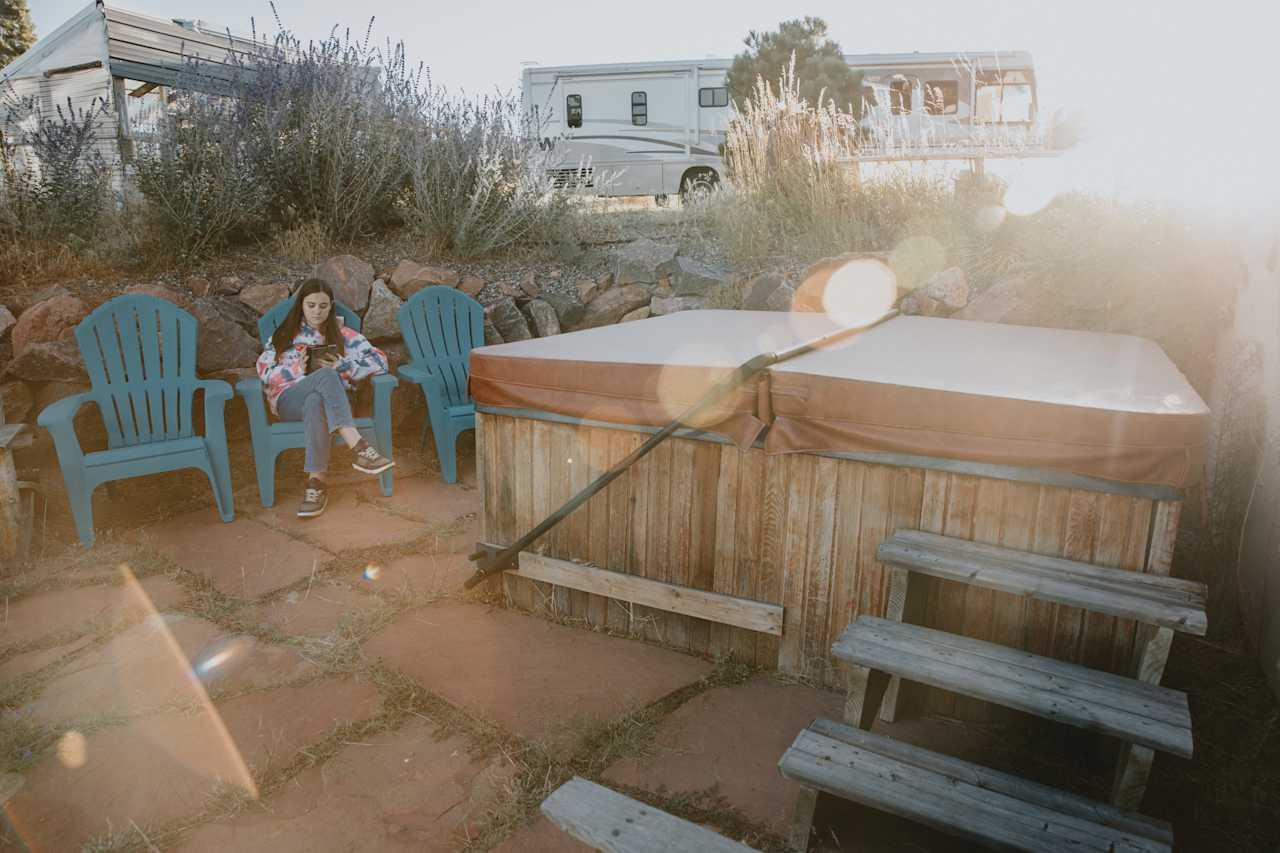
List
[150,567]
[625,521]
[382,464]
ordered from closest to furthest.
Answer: [625,521]
[150,567]
[382,464]

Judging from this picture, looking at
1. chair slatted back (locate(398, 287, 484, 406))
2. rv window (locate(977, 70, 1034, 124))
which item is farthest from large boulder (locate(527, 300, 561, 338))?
rv window (locate(977, 70, 1034, 124))

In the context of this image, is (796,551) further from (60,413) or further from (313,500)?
(60,413)

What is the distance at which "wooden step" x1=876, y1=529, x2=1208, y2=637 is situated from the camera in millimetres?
1502

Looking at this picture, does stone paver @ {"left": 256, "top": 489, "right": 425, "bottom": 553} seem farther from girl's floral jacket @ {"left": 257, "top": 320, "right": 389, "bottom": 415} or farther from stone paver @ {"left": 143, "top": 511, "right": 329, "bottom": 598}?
girl's floral jacket @ {"left": 257, "top": 320, "right": 389, "bottom": 415}

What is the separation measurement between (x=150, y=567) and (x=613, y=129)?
936 cm

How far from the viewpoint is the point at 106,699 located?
6.68 feet

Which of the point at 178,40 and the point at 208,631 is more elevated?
the point at 178,40

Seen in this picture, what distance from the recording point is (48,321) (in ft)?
11.5

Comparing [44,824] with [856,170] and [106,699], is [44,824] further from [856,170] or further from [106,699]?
[856,170]

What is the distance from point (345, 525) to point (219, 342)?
1.19 m

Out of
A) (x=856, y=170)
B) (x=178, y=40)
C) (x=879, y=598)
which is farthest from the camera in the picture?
(x=178, y=40)

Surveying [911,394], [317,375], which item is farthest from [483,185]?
Answer: [911,394]

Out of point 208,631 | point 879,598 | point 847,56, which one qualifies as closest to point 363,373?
point 208,631

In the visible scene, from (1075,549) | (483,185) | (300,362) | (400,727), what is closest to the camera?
(1075,549)
